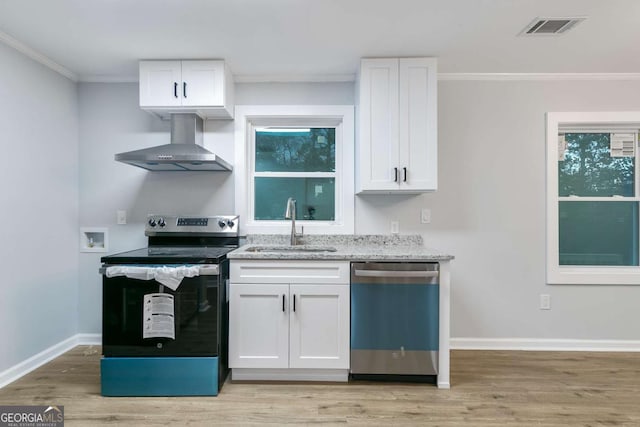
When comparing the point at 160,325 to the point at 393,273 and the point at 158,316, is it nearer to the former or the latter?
the point at 158,316

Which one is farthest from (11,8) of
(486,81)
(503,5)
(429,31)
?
(486,81)

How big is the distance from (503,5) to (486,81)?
0.95m

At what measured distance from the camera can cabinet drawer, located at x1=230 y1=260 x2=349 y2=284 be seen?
213cm

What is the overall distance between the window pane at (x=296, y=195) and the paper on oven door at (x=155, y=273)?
3.29 ft

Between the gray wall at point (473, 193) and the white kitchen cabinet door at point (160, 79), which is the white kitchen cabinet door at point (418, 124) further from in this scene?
the white kitchen cabinet door at point (160, 79)

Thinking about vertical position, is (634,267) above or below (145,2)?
below

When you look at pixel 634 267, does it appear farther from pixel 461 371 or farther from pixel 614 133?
pixel 461 371

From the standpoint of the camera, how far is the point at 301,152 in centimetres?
286

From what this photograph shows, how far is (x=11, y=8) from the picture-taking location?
186 cm

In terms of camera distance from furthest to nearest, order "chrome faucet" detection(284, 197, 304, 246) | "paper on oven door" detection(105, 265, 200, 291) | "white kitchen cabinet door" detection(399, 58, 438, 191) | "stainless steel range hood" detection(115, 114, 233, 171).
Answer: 1. "chrome faucet" detection(284, 197, 304, 246)
2. "white kitchen cabinet door" detection(399, 58, 438, 191)
3. "stainless steel range hood" detection(115, 114, 233, 171)
4. "paper on oven door" detection(105, 265, 200, 291)

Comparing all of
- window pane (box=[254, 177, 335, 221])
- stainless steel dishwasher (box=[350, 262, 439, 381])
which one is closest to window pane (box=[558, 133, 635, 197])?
stainless steel dishwasher (box=[350, 262, 439, 381])

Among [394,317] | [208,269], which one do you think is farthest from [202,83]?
[394,317]

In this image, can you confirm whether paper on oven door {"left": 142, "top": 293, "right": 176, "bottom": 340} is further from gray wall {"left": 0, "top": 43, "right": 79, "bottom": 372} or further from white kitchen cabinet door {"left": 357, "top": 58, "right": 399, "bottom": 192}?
white kitchen cabinet door {"left": 357, "top": 58, "right": 399, "bottom": 192}

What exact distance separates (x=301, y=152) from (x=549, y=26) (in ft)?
6.25
